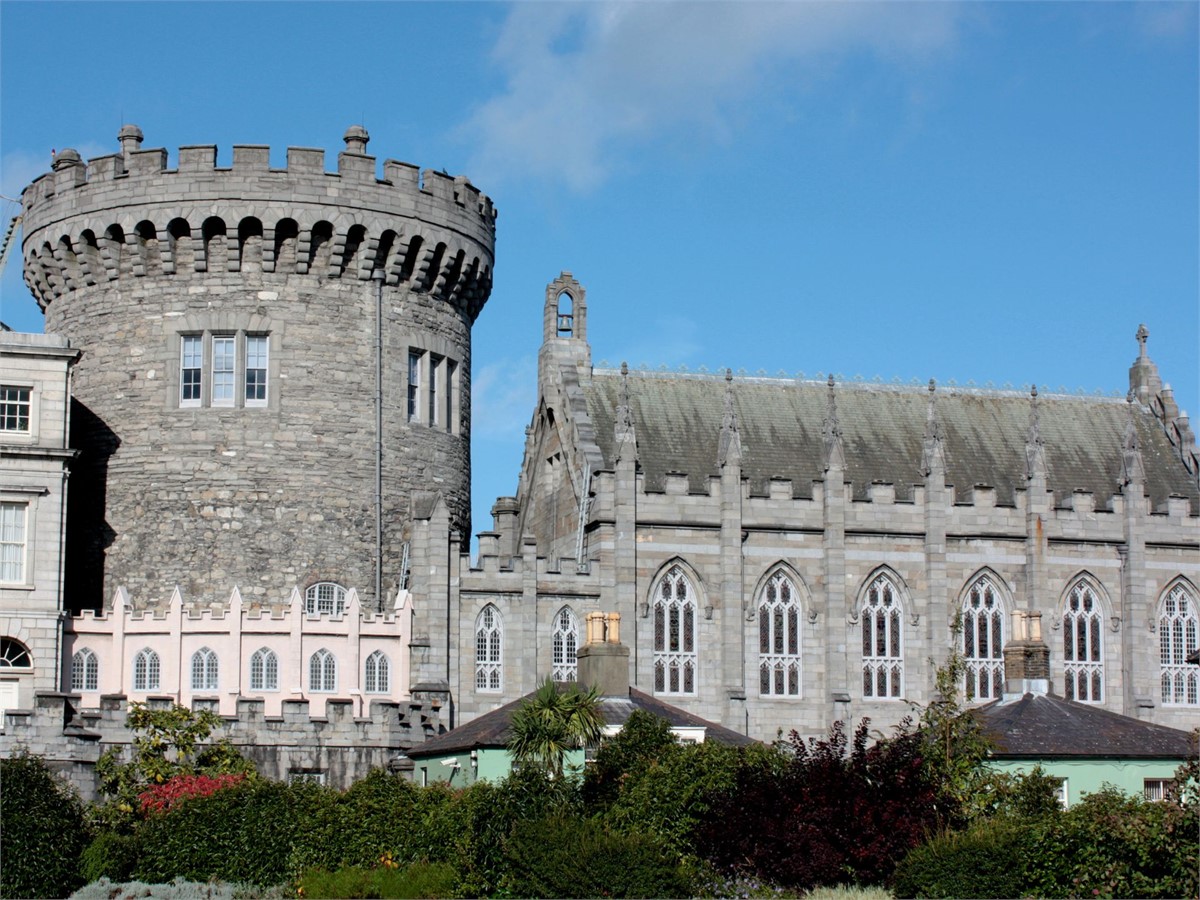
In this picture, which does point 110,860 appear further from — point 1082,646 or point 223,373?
point 1082,646

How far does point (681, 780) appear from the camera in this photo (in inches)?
1346

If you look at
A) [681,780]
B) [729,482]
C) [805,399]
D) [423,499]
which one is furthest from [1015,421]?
[681,780]

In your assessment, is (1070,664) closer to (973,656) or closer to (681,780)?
(973,656)

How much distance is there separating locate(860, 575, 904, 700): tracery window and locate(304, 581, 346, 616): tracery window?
13.4 meters

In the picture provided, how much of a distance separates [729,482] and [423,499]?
7805 millimetres

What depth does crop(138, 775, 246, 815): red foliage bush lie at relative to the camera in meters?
37.7

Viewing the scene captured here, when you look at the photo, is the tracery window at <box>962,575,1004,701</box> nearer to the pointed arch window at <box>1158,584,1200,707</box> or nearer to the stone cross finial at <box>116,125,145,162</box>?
the pointed arch window at <box>1158,584,1200,707</box>

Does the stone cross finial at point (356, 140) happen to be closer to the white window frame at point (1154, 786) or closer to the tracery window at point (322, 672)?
the tracery window at point (322, 672)

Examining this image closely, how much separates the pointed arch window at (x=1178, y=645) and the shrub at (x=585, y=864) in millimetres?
26490

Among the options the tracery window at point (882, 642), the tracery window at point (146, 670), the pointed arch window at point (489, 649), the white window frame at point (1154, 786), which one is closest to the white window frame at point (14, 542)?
the tracery window at point (146, 670)

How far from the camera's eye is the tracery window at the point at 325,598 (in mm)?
50469

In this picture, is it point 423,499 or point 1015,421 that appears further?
point 1015,421

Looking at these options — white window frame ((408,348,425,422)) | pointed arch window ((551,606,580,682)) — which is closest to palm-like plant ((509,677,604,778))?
pointed arch window ((551,606,580,682))

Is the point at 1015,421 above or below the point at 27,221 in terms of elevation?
below
